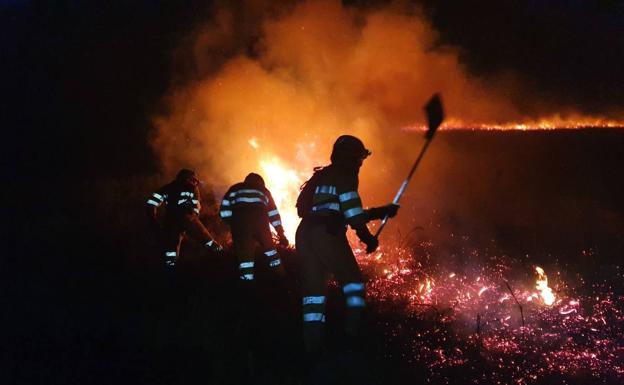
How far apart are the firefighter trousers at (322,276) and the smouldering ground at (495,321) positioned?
96 cm

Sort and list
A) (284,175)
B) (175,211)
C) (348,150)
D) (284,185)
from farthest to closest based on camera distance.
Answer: (284,175) → (284,185) → (175,211) → (348,150)

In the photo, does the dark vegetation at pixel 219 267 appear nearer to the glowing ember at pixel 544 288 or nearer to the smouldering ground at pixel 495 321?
the smouldering ground at pixel 495 321

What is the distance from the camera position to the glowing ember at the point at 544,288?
589cm

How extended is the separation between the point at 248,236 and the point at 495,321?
3473 mm

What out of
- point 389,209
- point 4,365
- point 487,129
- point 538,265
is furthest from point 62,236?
point 487,129

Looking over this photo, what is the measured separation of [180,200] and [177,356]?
3115 millimetres

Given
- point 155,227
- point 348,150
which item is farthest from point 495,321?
point 155,227

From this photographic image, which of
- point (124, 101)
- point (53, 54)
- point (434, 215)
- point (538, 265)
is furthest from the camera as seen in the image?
point (53, 54)

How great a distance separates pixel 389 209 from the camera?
4.39 m

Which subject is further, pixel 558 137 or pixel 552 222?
pixel 558 137

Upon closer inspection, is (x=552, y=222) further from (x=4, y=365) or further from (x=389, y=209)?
(x=4, y=365)

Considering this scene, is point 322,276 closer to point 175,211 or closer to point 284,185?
point 175,211

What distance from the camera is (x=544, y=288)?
6.27 meters

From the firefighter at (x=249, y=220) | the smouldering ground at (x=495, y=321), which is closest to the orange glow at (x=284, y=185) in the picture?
the smouldering ground at (x=495, y=321)
